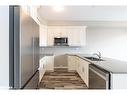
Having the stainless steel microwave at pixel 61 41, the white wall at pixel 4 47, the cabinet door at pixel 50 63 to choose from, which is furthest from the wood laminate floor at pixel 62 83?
the white wall at pixel 4 47

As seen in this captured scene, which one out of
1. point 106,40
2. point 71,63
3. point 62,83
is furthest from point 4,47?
point 106,40

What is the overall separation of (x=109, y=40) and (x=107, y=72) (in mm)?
7741

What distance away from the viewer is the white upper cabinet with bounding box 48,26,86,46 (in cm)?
935

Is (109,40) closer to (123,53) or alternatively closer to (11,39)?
(123,53)

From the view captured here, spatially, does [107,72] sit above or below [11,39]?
below

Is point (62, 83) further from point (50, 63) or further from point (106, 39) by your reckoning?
point (106, 39)

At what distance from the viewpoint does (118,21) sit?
9203 mm

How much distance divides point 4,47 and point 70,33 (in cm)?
807

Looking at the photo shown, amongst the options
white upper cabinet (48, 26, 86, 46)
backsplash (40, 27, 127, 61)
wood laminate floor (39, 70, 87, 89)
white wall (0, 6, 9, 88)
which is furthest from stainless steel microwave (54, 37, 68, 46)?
white wall (0, 6, 9, 88)

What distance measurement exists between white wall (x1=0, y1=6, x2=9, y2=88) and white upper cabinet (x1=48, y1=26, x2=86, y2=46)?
26.2 feet

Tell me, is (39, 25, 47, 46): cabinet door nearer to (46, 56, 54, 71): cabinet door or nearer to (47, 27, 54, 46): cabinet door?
(47, 27, 54, 46): cabinet door
